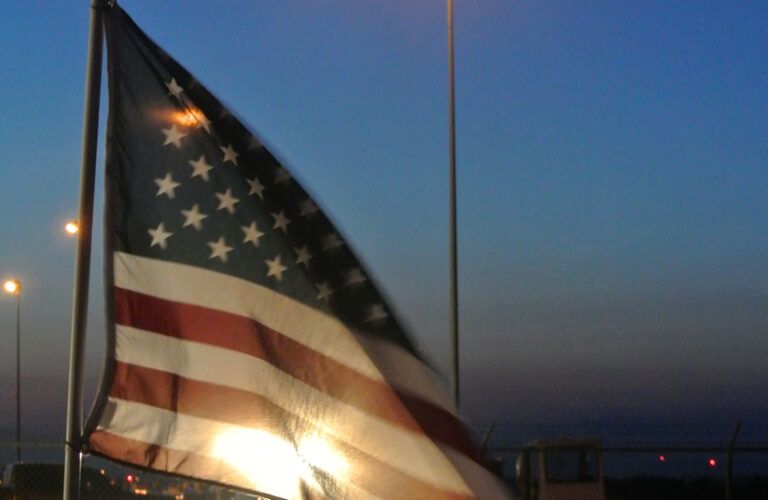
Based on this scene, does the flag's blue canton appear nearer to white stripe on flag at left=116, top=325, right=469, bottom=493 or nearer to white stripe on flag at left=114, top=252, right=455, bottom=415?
white stripe on flag at left=114, top=252, right=455, bottom=415

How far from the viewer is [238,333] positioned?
17.3 feet

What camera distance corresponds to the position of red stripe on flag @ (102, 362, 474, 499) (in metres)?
5.05

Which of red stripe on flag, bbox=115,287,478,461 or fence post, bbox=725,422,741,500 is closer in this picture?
red stripe on flag, bbox=115,287,478,461

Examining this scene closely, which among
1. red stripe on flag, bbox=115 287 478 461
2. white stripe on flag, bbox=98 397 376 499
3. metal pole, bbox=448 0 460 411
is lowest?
white stripe on flag, bbox=98 397 376 499

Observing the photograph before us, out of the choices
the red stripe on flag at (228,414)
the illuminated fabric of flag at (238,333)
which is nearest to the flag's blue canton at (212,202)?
the illuminated fabric of flag at (238,333)

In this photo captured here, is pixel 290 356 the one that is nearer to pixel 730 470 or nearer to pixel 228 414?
pixel 228 414

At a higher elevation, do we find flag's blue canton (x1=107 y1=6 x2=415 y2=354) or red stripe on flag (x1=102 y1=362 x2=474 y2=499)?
flag's blue canton (x1=107 y1=6 x2=415 y2=354)

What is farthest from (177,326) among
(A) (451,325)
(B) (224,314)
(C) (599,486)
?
(C) (599,486)

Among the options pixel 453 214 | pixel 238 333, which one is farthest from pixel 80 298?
pixel 453 214

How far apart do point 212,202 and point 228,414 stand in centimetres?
85

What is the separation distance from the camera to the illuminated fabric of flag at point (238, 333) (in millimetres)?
5094

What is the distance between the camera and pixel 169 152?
A: 5383mm

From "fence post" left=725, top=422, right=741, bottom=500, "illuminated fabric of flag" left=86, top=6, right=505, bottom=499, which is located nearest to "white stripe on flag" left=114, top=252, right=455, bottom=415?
"illuminated fabric of flag" left=86, top=6, right=505, bottom=499

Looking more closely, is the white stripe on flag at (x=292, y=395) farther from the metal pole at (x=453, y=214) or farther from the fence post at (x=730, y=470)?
the fence post at (x=730, y=470)
